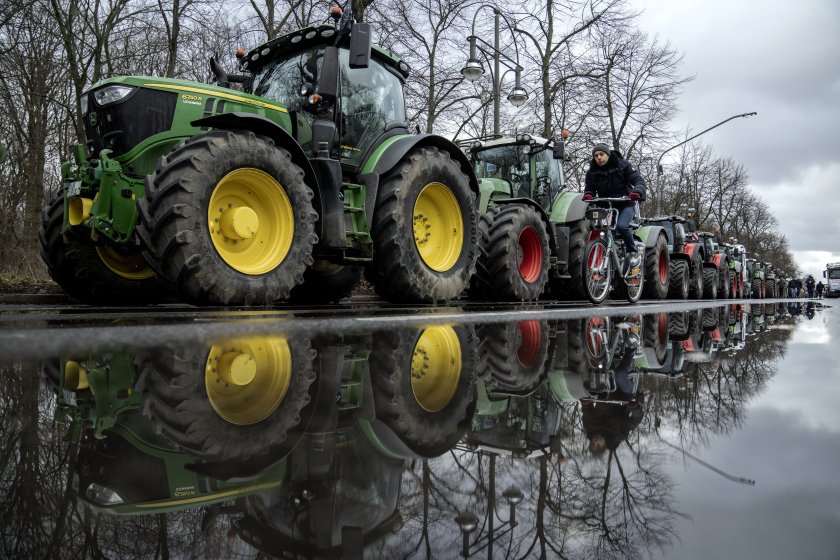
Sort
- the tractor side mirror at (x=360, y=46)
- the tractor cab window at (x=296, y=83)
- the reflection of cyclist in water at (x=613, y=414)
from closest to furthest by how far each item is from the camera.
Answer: the reflection of cyclist in water at (x=613, y=414), the tractor side mirror at (x=360, y=46), the tractor cab window at (x=296, y=83)

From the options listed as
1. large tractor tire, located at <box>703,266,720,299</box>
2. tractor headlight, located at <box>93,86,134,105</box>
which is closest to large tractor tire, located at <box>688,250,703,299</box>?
large tractor tire, located at <box>703,266,720,299</box>

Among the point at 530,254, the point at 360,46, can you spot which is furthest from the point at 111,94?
the point at 530,254

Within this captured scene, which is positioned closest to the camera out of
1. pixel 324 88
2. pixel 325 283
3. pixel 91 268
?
pixel 324 88

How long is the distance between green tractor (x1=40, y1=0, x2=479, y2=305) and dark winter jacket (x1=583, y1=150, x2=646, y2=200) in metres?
2.41

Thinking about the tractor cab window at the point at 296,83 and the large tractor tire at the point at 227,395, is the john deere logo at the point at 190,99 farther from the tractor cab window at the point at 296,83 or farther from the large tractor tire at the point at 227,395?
the large tractor tire at the point at 227,395

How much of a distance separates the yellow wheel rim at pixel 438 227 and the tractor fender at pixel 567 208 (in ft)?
12.4

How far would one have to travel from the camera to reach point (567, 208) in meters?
10.9

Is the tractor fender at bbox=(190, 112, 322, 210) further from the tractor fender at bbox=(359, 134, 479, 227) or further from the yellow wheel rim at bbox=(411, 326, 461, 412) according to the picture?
the yellow wheel rim at bbox=(411, 326, 461, 412)

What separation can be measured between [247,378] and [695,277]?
18494mm

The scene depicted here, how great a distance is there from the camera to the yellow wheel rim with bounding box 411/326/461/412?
1.87m

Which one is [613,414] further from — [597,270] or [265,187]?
[597,270]

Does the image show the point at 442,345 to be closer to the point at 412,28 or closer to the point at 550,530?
the point at 550,530

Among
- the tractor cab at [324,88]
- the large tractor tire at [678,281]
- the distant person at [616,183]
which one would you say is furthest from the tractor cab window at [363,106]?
the large tractor tire at [678,281]

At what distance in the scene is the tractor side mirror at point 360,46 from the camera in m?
5.79
